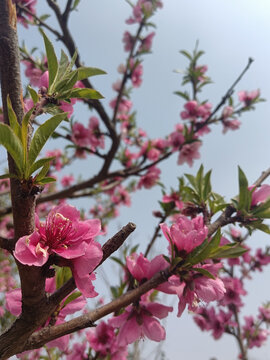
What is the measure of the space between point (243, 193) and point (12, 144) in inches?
38.4

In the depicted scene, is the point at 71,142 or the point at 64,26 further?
the point at 71,142

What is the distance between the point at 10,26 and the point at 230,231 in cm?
323

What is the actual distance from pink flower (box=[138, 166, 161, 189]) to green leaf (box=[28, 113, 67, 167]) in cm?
334

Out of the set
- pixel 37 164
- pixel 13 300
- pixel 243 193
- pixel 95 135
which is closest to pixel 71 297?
pixel 13 300

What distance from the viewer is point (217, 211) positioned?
1.36 m

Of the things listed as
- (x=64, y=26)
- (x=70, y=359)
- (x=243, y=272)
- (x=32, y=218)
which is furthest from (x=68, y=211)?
(x=243, y=272)

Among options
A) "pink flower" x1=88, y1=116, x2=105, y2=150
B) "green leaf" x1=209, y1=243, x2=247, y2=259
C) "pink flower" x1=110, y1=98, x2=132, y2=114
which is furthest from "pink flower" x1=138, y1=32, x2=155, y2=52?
"green leaf" x1=209, y1=243, x2=247, y2=259

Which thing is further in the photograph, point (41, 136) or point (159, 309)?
point (159, 309)

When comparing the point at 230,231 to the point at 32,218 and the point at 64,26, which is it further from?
the point at 32,218

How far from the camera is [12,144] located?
0.67m

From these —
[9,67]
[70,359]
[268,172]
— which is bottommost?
[70,359]

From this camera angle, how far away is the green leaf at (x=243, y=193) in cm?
129

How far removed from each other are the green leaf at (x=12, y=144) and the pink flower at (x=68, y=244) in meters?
0.18

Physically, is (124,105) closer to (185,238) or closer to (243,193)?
(243,193)
